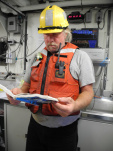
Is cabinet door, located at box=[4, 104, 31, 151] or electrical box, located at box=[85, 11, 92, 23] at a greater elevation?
electrical box, located at box=[85, 11, 92, 23]

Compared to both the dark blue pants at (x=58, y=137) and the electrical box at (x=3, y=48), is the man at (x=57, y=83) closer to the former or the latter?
the dark blue pants at (x=58, y=137)

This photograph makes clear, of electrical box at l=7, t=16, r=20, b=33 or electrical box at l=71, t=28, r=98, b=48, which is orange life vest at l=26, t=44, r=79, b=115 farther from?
electrical box at l=7, t=16, r=20, b=33

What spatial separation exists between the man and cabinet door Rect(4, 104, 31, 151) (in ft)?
1.75

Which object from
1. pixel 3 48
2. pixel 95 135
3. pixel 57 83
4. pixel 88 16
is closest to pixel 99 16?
pixel 88 16

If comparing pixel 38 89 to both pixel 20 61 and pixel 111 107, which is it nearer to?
pixel 111 107

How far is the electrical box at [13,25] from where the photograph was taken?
6.42ft

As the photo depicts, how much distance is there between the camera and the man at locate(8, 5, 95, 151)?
2.49 ft

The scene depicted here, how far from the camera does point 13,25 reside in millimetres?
1963

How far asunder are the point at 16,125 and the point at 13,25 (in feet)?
5.42

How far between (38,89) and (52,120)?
25cm

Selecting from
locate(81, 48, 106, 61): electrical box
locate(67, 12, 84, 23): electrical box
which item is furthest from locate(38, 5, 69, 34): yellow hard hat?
locate(67, 12, 84, 23): electrical box

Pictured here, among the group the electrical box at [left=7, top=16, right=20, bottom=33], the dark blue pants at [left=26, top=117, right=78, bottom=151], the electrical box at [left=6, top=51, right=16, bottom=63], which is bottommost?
the dark blue pants at [left=26, top=117, right=78, bottom=151]

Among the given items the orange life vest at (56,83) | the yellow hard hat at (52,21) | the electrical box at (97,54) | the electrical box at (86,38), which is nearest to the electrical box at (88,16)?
the electrical box at (86,38)

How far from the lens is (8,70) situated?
7.33 feet
